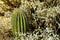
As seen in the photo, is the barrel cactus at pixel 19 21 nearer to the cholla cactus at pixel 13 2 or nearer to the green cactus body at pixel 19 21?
the green cactus body at pixel 19 21

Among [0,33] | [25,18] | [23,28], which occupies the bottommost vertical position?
[0,33]

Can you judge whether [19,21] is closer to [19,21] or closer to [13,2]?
[19,21]

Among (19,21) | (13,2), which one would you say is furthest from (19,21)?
(13,2)

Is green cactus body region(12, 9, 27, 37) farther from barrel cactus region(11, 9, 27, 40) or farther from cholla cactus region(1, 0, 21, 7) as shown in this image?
cholla cactus region(1, 0, 21, 7)

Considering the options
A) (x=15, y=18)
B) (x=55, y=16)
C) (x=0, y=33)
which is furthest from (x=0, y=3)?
(x=55, y=16)

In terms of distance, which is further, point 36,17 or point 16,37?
point 36,17

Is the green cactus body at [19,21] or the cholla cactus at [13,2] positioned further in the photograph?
the cholla cactus at [13,2]

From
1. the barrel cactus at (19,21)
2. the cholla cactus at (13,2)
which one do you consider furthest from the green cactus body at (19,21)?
the cholla cactus at (13,2)

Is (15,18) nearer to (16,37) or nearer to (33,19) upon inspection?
(16,37)

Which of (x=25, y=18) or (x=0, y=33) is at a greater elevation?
(x=25, y=18)

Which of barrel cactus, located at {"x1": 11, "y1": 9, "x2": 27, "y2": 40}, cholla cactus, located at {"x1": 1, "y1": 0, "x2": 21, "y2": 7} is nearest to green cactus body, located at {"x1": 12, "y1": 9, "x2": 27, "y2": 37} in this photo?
barrel cactus, located at {"x1": 11, "y1": 9, "x2": 27, "y2": 40}
